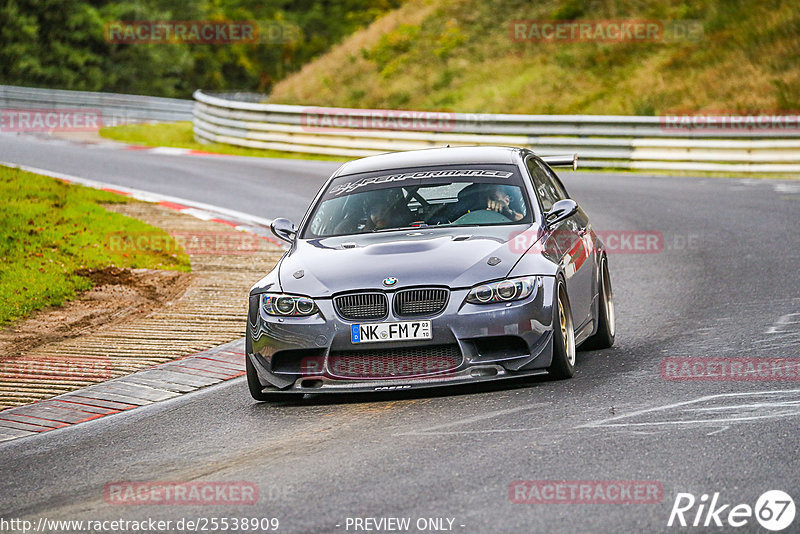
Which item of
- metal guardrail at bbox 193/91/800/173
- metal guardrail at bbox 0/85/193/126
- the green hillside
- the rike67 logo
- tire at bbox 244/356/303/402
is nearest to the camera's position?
the rike67 logo

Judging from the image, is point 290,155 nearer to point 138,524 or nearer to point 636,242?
point 636,242

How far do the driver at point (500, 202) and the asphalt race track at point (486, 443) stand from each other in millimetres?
1179

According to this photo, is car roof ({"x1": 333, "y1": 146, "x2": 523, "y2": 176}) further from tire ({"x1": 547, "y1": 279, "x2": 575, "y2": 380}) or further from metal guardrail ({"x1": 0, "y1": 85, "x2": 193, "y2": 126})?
metal guardrail ({"x1": 0, "y1": 85, "x2": 193, "y2": 126})

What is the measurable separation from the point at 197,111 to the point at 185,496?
28.3 metres

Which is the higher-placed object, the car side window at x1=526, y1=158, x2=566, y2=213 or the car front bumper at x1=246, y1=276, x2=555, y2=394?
the car side window at x1=526, y1=158, x2=566, y2=213

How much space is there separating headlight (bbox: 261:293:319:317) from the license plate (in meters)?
0.43

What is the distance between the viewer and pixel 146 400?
9.01 m

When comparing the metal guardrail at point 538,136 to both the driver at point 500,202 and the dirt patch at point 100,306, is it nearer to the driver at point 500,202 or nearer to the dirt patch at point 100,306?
the dirt patch at point 100,306

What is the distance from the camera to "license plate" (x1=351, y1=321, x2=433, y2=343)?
25.4 feet

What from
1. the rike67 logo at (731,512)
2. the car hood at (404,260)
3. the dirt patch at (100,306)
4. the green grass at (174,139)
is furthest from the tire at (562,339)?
the green grass at (174,139)

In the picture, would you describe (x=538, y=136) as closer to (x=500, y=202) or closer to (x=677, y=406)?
(x=500, y=202)

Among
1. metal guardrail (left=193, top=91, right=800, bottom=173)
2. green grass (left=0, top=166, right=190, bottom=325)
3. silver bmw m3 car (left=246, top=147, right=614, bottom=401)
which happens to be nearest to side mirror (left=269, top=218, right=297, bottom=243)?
silver bmw m3 car (left=246, top=147, right=614, bottom=401)

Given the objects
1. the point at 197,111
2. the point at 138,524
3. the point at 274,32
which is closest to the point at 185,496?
the point at 138,524

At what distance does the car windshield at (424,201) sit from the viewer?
29.9ft
